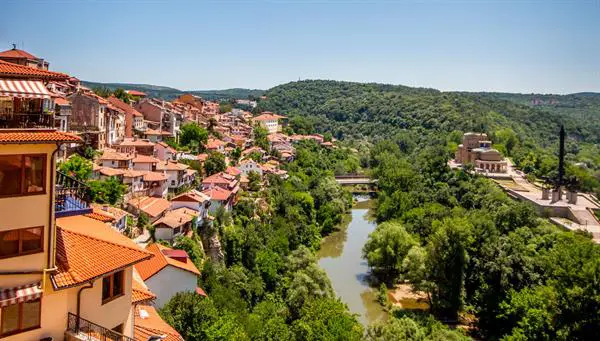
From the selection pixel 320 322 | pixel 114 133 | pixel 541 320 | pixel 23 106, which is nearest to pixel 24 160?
pixel 23 106

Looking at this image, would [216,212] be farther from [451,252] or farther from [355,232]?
[355,232]

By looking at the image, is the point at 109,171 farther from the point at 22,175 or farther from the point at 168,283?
the point at 22,175

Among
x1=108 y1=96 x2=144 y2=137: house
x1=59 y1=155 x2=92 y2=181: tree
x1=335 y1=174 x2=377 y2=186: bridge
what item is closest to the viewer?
x1=59 y1=155 x2=92 y2=181: tree

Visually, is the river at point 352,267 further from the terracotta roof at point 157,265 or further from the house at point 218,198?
the terracotta roof at point 157,265

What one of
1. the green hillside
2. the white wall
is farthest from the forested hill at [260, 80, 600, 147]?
the white wall

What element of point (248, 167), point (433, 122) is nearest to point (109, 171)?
point (248, 167)

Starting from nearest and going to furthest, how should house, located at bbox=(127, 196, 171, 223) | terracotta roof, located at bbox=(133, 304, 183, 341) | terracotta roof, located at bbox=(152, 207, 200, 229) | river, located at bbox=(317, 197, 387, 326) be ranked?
terracotta roof, located at bbox=(133, 304, 183, 341)
terracotta roof, located at bbox=(152, 207, 200, 229)
house, located at bbox=(127, 196, 171, 223)
river, located at bbox=(317, 197, 387, 326)

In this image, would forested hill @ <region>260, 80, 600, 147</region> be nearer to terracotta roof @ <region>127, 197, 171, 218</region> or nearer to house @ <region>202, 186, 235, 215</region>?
house @ <region>202, 186, 235, 215</region>
